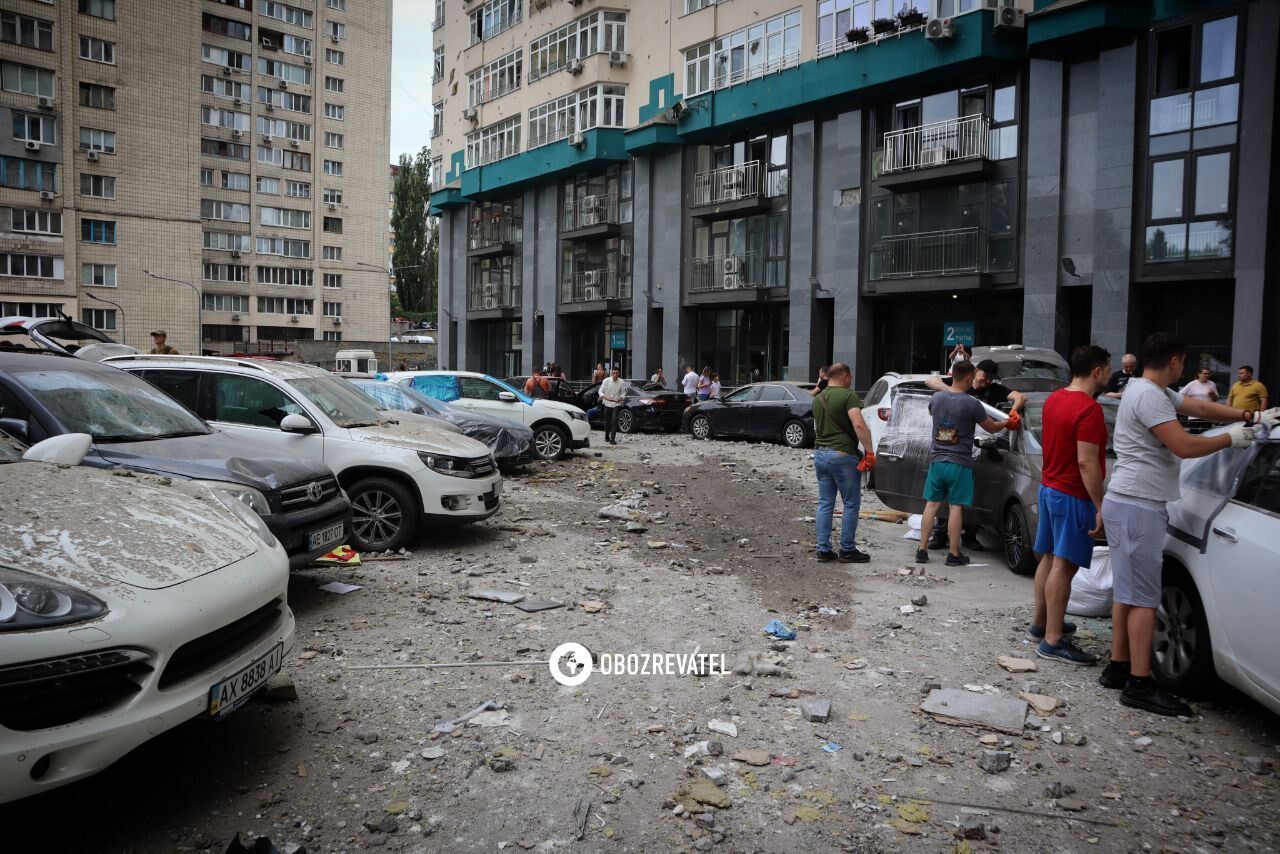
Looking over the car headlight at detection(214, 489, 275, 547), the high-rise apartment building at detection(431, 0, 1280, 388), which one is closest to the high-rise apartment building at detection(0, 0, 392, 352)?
the high-rise apartment building at detection(431, 0, 1280, 388)

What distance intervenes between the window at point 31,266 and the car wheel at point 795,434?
5840 cm

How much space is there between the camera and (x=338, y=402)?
9297 mm

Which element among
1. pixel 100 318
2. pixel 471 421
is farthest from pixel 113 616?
pixel 100 318

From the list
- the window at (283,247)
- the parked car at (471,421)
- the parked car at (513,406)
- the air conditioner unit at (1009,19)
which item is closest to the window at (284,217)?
the window at (283,247)

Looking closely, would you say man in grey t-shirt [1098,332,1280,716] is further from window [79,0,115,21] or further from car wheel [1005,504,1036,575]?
window [79,0,115,21]

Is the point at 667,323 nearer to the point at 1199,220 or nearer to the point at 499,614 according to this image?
the point at 1199,220

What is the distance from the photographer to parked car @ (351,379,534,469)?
523 inches

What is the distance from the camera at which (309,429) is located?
8398 mm

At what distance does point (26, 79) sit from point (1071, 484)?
72555mm

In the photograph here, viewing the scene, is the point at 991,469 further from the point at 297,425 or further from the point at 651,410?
the point at 651,410

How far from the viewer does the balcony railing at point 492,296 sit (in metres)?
45.5

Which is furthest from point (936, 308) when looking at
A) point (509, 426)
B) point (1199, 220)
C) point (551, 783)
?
point (551, 783)

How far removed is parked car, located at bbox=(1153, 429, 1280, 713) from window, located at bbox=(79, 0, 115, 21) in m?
74.5

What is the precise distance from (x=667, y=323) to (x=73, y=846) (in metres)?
33.2
